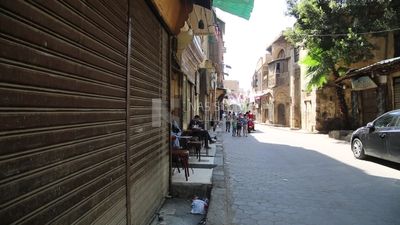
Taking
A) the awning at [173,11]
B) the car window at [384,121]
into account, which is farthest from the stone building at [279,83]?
the awning at [173,11]

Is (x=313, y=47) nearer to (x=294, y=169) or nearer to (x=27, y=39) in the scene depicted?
(x=294, y=169)

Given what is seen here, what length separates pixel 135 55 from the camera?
181 inches

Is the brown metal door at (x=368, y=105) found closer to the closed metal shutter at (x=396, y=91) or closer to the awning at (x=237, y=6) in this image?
the closed metal shutter at (x=396, y=91)

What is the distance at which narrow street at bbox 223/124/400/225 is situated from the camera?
6023mm

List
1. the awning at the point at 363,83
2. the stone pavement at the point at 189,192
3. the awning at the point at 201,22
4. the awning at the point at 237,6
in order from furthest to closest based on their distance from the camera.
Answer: the awning at the point at 363,83 < the awning at the point at 201,22 < the awning at the point at 237,6 < the stone pavement at the point at 189,192

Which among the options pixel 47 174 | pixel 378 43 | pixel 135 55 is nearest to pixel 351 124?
pixel 378 43

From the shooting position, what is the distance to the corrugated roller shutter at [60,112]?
6.31 feet

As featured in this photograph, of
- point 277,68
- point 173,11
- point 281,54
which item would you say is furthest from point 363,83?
point 281,54

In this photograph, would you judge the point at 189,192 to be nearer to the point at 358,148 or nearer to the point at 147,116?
the point at 147,116

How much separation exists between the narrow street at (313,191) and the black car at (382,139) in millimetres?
407

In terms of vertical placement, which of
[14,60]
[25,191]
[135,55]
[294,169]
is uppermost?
[135,55]

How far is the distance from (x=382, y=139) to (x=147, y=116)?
865cm

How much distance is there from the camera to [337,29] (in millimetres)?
22000

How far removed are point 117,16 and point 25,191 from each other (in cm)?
216
